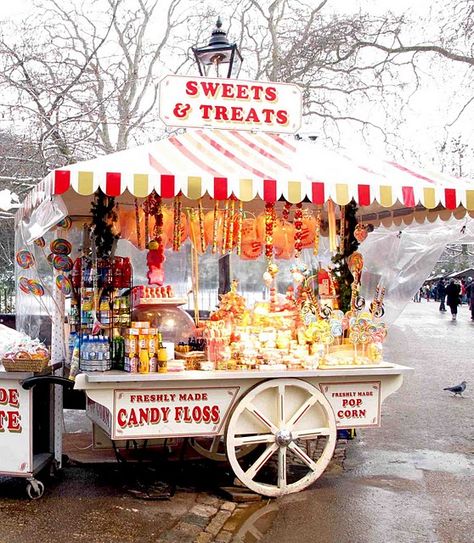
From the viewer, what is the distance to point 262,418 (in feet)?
17.8

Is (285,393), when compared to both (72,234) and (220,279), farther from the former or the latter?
(220,279)

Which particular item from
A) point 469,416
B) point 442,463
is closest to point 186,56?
point 469,416

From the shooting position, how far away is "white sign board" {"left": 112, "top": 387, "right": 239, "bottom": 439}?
519 centimetres

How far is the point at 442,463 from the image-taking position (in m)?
6.70

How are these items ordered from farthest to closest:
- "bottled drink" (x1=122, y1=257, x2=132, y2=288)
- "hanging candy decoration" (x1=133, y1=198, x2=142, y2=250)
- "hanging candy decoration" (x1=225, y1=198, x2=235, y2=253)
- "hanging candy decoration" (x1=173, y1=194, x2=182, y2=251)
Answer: "hanging candy decoration" (x1=225, y1=198, x2=235, y2=253) → "hanging candy decoration" (x1=133, y1=198, x2=142, y2=250) → "hanging candy decoration" (x1=173, y1=194, x2=182, y2=251) → "bottled drink" (x1=122, y1=257, x2=132, y2=288)

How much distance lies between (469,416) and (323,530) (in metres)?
5.11

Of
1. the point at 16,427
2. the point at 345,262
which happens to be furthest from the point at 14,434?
the point at 345,262

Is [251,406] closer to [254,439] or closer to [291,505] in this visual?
[254,439]

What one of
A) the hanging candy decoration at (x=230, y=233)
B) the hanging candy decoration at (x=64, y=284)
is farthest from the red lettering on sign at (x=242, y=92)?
the hanging candy decoration at (x=64, y=284)

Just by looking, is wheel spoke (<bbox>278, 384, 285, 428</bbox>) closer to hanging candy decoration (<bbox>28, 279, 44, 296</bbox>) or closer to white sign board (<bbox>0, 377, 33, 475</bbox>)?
white sign board (<bbox>0, 377, 33, 475</bbox>)

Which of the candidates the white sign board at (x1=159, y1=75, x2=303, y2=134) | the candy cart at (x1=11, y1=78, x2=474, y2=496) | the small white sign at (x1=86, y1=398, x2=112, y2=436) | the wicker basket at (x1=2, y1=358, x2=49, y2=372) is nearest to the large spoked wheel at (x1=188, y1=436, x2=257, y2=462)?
the candy cart at (x1=11, y1=78, x2=474, y2=496)

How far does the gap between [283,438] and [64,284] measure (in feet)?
9.03

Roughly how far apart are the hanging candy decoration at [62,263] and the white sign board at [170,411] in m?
1.97

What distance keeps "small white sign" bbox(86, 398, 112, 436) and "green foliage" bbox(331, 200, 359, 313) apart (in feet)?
9.01
